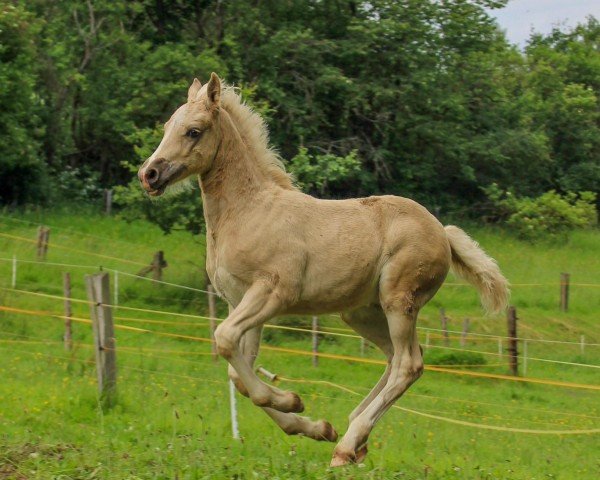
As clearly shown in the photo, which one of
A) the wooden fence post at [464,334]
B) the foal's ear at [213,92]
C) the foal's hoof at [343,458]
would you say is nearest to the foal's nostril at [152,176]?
the foal's ear at [213,92]

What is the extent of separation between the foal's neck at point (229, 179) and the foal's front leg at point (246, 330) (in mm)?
653

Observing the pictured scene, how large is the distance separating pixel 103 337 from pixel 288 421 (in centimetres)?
315

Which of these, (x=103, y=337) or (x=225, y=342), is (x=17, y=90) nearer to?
(x=103, y=337)

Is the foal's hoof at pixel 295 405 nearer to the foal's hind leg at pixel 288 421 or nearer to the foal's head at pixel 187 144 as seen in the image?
the foal's hind leg at pixel 288 421

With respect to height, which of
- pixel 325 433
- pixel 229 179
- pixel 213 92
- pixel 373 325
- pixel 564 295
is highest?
pixel 213 92

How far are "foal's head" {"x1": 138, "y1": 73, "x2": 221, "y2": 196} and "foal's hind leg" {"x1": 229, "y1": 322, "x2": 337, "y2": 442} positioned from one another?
119 cm

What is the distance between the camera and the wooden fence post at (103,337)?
9.92 meters

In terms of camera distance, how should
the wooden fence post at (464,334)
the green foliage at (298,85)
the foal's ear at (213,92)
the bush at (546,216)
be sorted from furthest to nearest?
1. the bush at (546,216)
2. the green foliage at (298,85)
3. the wooden fence post at (464,334)
4. the foal's ear at (213,92)

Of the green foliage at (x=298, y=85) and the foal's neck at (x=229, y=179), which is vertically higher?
the green foliage at (x=298, y=85)

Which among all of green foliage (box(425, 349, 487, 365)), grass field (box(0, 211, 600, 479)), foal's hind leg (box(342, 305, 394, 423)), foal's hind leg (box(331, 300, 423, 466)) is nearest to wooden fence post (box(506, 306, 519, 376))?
grass field (box(0, 211, 600, 479))

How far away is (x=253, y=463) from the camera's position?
725 centimetres

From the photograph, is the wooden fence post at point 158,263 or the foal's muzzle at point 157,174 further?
the wooden fence post at point 158,263

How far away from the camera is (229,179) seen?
7.63m

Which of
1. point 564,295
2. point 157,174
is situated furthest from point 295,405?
point 564,295
